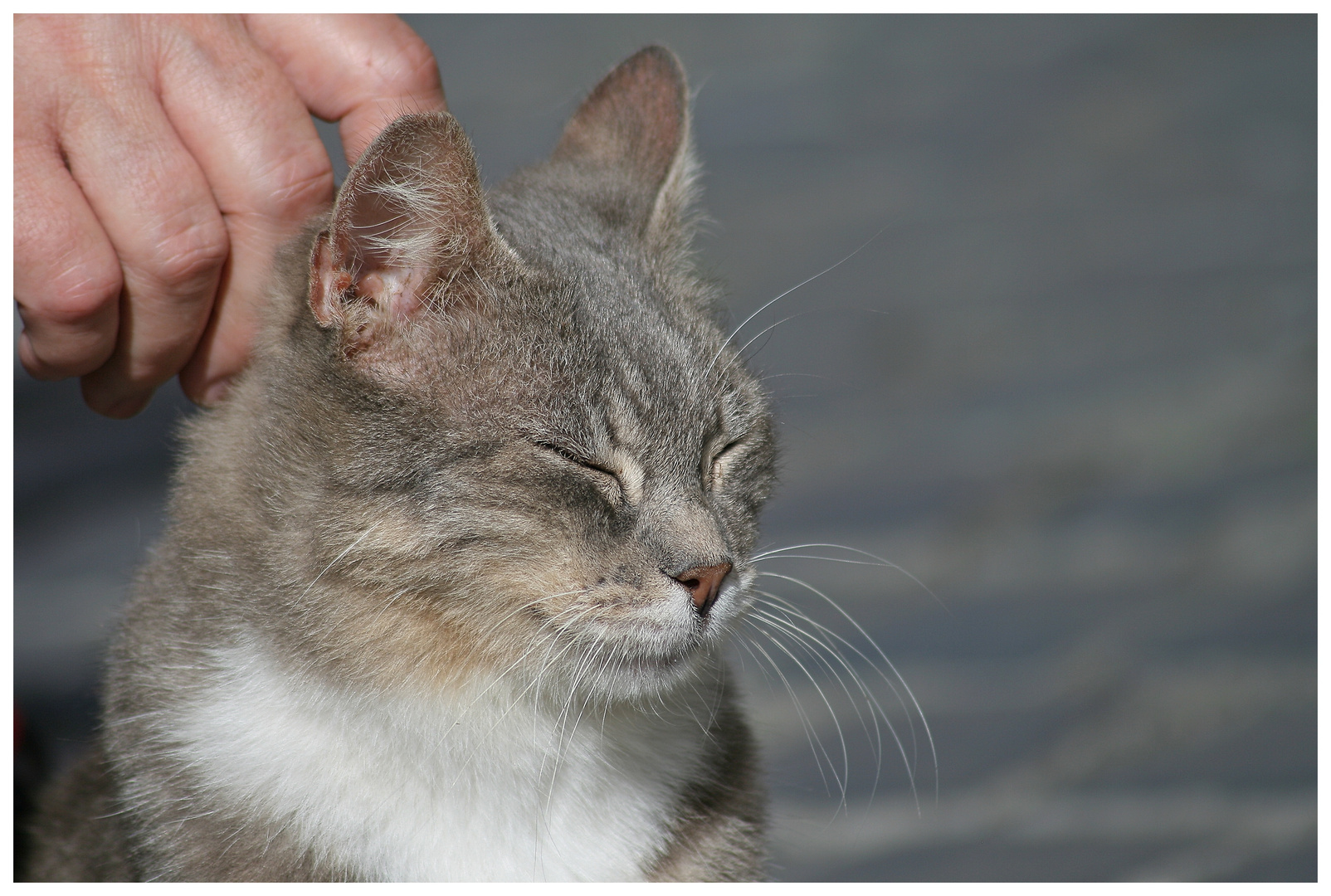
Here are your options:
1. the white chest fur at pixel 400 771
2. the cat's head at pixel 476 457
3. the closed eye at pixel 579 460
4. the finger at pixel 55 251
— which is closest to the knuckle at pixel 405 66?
the cat's head at pixel 476 457

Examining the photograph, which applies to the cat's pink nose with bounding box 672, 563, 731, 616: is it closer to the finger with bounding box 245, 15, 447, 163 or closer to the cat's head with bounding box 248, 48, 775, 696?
the cat's head with bounding box 248, 48, 775, 696

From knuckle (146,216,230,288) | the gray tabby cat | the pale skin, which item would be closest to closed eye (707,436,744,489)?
the gray tabby cat

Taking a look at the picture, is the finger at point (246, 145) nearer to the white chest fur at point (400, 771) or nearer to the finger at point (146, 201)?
the finger at point (146, 201)

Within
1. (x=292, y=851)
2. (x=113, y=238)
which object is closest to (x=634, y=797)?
(x=292, y=851)

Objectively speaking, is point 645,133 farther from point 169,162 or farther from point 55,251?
point 55,251

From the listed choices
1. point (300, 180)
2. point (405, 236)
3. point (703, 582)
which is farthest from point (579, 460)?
point (300, 180)
